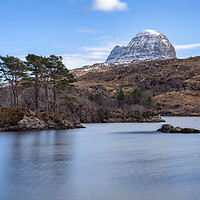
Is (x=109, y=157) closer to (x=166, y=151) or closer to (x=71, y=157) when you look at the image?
(x=71, y=157)

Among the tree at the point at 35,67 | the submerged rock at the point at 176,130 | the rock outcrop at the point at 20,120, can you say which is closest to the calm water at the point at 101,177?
the submerged rock at the point at 176,130

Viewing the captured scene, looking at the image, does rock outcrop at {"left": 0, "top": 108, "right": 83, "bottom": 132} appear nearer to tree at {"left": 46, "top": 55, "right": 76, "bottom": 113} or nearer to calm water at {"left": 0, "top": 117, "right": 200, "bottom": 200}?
tree at {"left": 46, "top": 55, "right": 76, "bottom": 113}

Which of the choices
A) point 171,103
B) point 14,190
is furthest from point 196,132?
point 171,103

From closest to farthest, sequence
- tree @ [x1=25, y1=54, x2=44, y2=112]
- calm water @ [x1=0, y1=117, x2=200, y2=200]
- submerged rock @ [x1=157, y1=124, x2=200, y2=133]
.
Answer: calm water @ [x1=0, y1=117, x2=200, y2=200] < submerged rock @ [x1=157, y1=124, x2=200, y2=133] < tree @ [x1=25, y1=54, x2=44, y2=112]

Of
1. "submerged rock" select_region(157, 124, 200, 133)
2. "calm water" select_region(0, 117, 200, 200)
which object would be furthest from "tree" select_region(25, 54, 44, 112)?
"calm water" select_region(0, 117, 200, 200)

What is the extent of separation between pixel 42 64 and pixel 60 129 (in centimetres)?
1830

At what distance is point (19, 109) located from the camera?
5616 centimetres

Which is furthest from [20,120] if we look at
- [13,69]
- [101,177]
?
[101,177]

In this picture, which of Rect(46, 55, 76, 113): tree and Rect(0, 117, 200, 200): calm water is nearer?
Rect(0, 117, 200, 200): calm water

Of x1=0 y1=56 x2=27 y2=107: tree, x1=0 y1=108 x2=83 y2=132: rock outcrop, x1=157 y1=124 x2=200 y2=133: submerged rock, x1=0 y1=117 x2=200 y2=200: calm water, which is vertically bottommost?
x1=0 y1=117 x2=200 y2=200: calm water

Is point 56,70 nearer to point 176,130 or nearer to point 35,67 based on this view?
point 35,67

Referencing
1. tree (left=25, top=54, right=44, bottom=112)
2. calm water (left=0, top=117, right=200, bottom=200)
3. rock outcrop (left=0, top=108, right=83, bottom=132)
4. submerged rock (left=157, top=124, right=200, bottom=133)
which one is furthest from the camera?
tree (left=25, top=54, right=44, bottom=112)

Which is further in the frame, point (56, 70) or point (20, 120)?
point (56, 70)

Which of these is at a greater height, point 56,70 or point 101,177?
point 56,70
